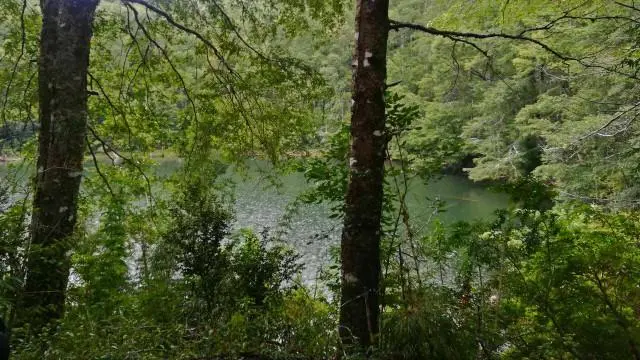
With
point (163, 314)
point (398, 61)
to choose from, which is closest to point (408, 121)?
point (163, 314)

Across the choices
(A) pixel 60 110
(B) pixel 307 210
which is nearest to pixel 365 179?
(A) pixel 60 110

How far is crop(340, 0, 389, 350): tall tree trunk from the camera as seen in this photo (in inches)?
111

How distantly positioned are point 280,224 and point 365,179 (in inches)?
148

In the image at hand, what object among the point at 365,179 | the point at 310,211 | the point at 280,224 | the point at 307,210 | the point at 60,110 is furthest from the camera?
the point at 307,210

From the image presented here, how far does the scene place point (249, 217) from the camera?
16.3 metres

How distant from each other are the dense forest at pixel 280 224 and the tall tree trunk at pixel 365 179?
1 cm

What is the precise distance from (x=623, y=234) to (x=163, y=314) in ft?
15.5

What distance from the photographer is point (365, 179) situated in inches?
113

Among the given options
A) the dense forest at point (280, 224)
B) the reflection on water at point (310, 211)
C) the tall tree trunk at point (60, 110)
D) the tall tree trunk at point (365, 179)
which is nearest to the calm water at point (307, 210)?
the reflection on water at point (310, 211)

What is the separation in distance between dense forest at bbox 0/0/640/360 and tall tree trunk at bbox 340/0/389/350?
1 centimetres

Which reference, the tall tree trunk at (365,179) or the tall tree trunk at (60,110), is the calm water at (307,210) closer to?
the tall tree trunk at (365,179)

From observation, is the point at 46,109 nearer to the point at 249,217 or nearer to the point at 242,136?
the point at 242,136

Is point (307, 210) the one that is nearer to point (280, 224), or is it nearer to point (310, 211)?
point (310, 211)

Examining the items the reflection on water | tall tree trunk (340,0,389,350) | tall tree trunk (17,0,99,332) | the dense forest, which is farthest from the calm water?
tall tree trunk (17,0,99,332)
